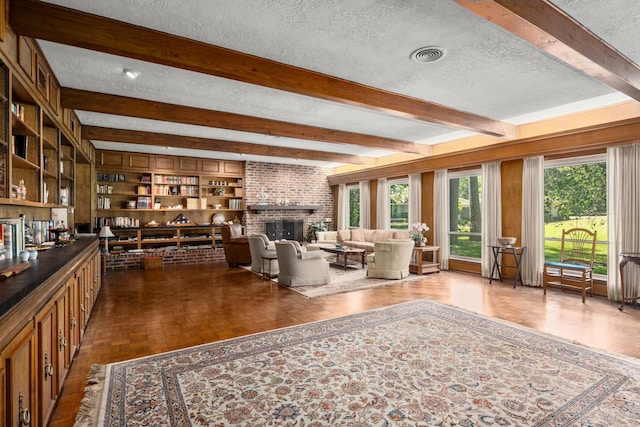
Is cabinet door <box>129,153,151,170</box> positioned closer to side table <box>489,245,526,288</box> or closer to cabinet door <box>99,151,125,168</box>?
cabinet door <box>99,151,125,168</box>

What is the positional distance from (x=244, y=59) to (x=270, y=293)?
352 centimetres

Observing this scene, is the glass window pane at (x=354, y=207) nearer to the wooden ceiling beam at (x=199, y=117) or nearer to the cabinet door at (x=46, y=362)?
the wooden ceiling beam at (x=199, y=117)

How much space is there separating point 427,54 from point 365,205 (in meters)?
7.23

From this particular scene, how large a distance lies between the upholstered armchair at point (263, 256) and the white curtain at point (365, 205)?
389cm

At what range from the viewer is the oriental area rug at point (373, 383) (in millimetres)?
2145

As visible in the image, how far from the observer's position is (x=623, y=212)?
4906 millimetres

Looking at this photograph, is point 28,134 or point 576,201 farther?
point 576,201

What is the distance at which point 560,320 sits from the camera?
4055 mm

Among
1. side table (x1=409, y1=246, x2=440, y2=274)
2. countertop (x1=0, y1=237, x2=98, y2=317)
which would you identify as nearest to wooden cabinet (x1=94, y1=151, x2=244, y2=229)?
side table (x1=409, y1=246, x2=440, y2=274)

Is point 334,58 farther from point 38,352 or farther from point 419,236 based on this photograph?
point 419,236

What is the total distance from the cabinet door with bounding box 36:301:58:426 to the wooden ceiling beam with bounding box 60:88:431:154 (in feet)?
9.96

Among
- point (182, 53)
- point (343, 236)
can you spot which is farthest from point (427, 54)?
point (343, 236)

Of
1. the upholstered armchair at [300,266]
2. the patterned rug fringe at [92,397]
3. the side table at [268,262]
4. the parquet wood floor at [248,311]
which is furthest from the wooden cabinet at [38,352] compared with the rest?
the side table at [268,262]

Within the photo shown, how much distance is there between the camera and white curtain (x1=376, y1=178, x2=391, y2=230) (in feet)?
31.4
